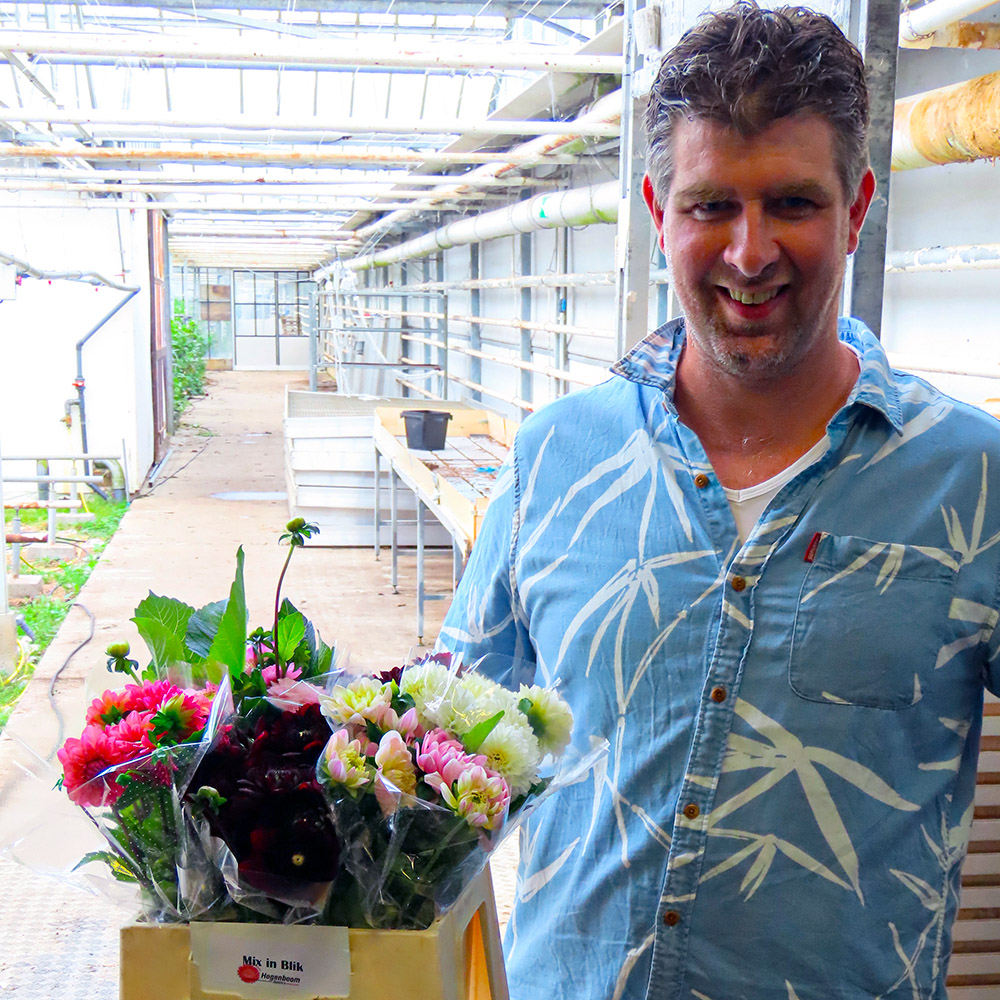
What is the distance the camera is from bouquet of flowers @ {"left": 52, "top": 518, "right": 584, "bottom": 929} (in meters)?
0.91

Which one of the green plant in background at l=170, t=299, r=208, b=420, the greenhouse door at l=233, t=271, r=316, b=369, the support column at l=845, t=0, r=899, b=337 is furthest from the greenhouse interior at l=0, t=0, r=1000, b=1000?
the greenhouse door at l=233, t=271, r=316, b=369

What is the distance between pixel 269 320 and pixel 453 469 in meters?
28.5

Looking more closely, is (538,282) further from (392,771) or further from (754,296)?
(392,771)

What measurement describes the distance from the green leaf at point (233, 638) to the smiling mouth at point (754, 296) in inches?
21.4

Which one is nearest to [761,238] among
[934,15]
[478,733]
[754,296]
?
[754,296]

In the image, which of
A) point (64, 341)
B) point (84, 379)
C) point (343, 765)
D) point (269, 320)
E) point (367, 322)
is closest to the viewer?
point (343, 765)

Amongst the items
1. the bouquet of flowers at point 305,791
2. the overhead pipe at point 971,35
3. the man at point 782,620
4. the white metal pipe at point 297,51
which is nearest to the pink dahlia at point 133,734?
the bouquet of flowers at point 305,791

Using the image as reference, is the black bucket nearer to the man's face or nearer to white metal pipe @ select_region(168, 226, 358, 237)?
the man's face

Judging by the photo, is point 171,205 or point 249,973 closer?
point 249,973

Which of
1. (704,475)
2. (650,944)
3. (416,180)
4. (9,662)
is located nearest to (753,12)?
(704,475)

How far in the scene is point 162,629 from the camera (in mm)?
1106

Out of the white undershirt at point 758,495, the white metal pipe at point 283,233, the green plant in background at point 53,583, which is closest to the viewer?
the white undershirt at point 758,495

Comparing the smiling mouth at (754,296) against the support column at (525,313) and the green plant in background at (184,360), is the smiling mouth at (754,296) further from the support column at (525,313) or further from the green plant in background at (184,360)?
the green plant in background at (184,360)

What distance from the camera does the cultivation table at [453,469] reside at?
5.07 meters
